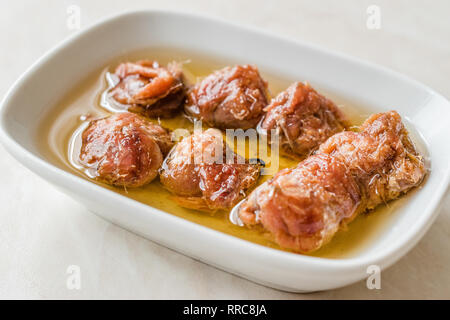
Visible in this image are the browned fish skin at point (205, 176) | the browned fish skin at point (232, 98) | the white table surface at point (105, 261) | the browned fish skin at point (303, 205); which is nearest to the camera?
the browned fish skin at point (303, 205)

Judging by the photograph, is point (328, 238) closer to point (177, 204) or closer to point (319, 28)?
point (177, 204)

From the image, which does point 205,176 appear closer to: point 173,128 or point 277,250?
point 173,128

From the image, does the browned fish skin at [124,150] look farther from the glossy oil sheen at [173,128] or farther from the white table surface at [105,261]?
the white table surface at [105,261]

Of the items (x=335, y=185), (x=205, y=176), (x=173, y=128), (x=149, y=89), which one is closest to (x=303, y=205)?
(x=335, y=185)

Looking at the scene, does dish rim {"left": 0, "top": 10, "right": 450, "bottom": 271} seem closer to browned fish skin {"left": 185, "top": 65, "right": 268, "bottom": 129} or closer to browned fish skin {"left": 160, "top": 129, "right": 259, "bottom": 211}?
browned fish skin {"left": 160, "top": 129, "right": 259, "bottom": 211}

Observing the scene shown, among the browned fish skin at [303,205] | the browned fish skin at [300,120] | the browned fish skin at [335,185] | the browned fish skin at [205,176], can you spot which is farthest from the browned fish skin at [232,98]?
the browned fish skin at [303,205]

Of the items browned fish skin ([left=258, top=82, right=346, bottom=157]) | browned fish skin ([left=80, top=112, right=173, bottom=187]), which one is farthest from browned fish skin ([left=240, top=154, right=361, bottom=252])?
browned fish skin ([left=80, top=112, right=173, bottom=187])

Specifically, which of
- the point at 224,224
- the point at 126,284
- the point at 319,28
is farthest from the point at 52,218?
the point at 319,28

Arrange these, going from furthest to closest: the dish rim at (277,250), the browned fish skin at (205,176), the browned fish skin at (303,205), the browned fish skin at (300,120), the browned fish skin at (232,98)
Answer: the browned fish skin at (232,98)
the browned fish skin at (300,120)
the browned fish skin at (205,176)
the browned fish skin at (303,205)
the dish rim at (277,250)
